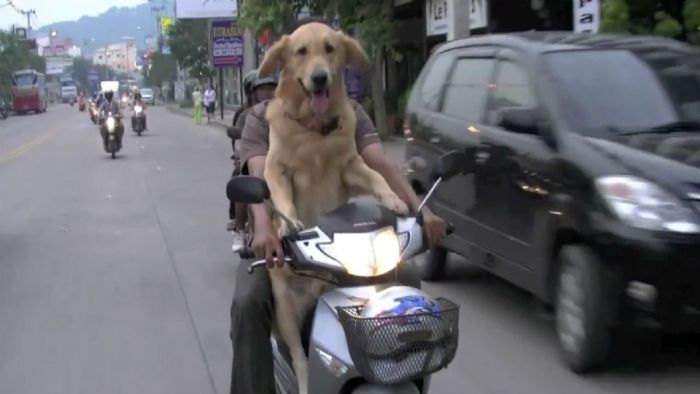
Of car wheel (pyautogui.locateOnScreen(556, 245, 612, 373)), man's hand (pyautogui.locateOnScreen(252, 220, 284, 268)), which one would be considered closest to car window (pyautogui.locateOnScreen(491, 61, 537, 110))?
car wheel (pyautogui.locateOnScreen(556, 245, 612, 373))

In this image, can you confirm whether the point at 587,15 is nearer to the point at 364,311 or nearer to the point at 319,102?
the point at 319,102

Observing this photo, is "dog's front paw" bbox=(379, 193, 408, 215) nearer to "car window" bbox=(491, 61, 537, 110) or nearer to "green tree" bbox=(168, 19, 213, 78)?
"car window" bbox=(491, 61, 537, 110)

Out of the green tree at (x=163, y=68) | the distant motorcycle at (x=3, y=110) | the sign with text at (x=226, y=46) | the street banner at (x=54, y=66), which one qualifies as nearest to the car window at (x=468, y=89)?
the sign with text at (x=226, y=46)

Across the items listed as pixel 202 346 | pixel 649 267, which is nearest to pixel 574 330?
pixel 649 267

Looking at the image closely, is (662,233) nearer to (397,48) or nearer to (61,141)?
(397,48)

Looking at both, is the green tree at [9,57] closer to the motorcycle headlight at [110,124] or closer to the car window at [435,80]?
the motorcycle headlight at [110,124]

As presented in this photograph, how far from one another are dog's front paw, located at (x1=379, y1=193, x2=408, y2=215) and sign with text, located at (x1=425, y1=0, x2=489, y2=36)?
15.5 meters

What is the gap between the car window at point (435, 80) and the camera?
870 cm

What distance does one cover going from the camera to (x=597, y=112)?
6.61m

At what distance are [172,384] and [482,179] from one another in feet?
8.78

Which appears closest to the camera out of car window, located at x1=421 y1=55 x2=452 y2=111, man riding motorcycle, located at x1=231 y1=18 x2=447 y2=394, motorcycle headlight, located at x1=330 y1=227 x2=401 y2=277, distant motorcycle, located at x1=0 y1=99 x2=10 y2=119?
motorcycle headlight, located at x1=330 y1=227 x2=401 y2=277

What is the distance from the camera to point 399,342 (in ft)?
11.1

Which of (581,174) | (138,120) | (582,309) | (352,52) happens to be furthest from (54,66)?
(352,52)

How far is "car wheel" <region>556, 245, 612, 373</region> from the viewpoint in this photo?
584cm
